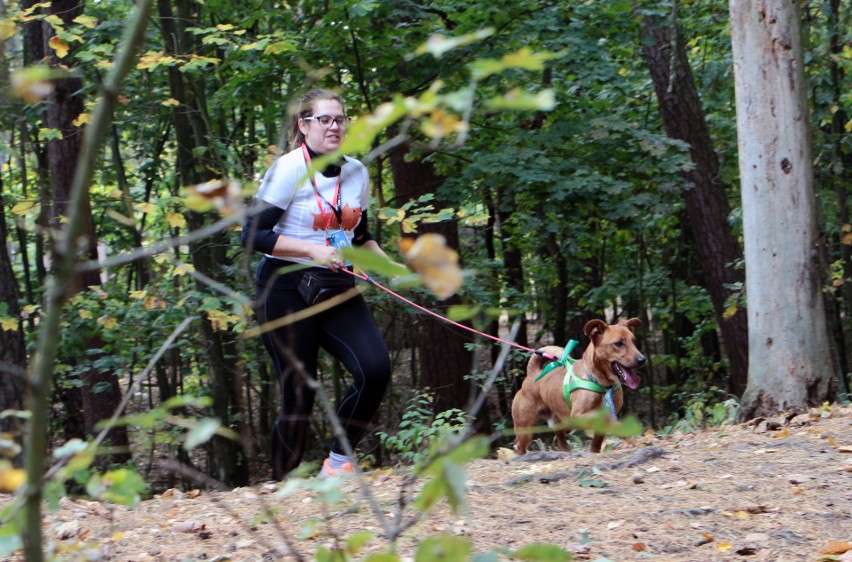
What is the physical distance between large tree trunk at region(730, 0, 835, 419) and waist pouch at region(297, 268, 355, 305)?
3.62 m

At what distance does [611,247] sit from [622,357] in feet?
38.4

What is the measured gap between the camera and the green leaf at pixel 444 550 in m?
1.53

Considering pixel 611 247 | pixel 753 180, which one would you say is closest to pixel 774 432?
pixel 753 180

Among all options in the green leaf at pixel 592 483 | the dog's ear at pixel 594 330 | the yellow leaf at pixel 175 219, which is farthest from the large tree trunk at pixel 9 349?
the green leaf at pixel 592 483

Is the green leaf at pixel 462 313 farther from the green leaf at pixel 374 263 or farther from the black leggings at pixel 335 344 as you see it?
the black leggings at pixel 335 344

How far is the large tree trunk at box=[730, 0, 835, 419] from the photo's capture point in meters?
6.80

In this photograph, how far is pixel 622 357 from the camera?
6633 mm

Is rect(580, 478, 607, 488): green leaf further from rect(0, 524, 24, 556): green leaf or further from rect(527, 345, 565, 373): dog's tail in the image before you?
rect(0, 524, 24, 556): green leaf

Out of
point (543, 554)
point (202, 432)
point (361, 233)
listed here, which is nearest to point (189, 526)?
point (361, 233)

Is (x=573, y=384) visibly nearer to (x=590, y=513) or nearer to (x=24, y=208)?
(x=590, y=513)

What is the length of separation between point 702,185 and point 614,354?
260 inches

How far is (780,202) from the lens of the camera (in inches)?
269

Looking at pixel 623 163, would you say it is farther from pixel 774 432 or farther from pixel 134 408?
pixel 134 408

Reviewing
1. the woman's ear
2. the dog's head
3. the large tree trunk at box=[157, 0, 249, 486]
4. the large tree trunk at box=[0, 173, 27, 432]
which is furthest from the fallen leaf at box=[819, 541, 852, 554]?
the large tree trunk at box=[0, 173, 27, 432]
